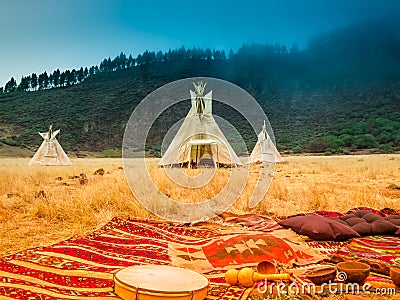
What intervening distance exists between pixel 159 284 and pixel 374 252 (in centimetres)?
204

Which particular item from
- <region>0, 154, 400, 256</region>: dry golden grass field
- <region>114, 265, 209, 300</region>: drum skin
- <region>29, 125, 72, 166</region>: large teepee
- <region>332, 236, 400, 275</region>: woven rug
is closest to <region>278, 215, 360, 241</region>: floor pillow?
<region>332, 236, 400, 275</region>: woven rug

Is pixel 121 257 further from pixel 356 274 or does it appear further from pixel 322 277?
pixel 356 274

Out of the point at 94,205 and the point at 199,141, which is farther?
the point at 199,141

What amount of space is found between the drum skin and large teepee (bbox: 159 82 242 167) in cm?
904

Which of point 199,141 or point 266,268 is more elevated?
point 199,141

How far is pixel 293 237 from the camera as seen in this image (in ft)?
12.2

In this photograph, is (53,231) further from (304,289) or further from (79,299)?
(304,289)

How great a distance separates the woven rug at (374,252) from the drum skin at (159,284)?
1.30 meters

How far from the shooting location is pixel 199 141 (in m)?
11.5

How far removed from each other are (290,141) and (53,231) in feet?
110

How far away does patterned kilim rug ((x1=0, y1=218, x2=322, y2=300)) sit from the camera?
240cm

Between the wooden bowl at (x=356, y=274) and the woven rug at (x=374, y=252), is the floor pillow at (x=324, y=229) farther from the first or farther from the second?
the wooden bowl at (x=356, y=274)

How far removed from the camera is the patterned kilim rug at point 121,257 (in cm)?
240

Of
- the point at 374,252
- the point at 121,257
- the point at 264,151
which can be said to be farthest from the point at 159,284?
the point at 264,151
